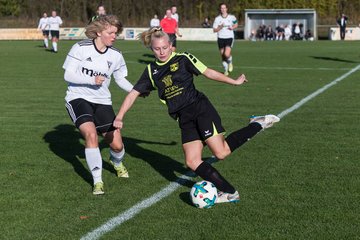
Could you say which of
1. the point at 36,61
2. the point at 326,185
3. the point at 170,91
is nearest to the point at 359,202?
the point at 326,185

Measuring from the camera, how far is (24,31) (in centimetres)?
4859

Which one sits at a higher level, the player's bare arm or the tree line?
the tree line

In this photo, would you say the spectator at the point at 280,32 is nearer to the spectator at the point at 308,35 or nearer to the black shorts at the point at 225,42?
the spectator at the point at 308,35

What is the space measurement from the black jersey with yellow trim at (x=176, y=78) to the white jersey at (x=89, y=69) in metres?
0.65

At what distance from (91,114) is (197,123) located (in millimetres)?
1166

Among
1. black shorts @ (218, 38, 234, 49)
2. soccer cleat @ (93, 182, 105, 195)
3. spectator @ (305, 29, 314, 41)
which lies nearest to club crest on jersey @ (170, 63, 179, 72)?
soccer cleat @ (93, 182, 105, 195)

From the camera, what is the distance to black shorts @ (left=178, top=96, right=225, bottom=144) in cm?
589

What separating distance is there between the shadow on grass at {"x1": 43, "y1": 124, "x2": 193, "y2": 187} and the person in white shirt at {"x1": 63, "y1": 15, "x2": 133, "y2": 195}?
471 mm

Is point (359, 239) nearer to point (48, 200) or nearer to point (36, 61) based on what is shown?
point (48, 200)

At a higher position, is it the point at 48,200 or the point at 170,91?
the point at 170,91

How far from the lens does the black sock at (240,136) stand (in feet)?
20.4

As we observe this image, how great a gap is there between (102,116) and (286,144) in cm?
285

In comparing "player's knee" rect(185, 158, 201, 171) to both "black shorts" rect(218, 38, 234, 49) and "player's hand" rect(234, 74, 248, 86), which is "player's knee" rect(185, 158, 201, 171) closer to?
"player's hand" rect(234, 74, 248, 86)

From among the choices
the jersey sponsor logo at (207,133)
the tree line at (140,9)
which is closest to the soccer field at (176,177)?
the jersey sponsor logo at (207,133)
